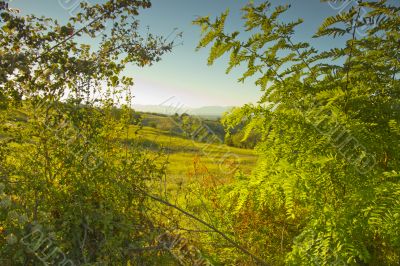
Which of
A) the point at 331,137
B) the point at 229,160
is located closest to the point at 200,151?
the point at 229,160

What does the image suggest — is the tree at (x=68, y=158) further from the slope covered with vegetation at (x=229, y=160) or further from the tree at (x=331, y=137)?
the tree at (x=331, y=137)

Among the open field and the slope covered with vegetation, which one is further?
the open field

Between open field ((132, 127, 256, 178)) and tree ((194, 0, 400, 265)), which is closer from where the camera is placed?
tree ((194, 0, 400, 265))

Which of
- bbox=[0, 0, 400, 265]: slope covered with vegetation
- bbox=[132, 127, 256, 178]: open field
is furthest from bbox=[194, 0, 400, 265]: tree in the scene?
bbox=[132, 127, 256, 178]: open field

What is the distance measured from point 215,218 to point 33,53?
2.84 m

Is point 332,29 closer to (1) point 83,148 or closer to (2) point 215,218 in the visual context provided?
(2) point 215,218

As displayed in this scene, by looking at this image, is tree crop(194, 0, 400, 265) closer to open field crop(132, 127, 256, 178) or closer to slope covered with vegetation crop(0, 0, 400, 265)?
slope covered with vegetation crop(0, 0, 400, 265)

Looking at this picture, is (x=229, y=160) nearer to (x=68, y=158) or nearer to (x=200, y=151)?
(x=200, y=151)

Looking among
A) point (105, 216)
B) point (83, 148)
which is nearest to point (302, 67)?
point (105, 216)

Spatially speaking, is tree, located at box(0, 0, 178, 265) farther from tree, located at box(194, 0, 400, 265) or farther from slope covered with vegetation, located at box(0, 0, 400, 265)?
tree, located at box(194, 0, 400, 265)

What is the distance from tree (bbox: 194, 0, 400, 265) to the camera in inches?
91.0

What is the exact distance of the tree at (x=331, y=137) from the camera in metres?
2.31

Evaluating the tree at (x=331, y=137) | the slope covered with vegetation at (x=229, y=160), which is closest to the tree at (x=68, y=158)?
the slope covered with vegetation at (x=229, y=160)

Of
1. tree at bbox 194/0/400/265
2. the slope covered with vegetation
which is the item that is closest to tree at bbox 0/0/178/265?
the slope covered with vegetation
